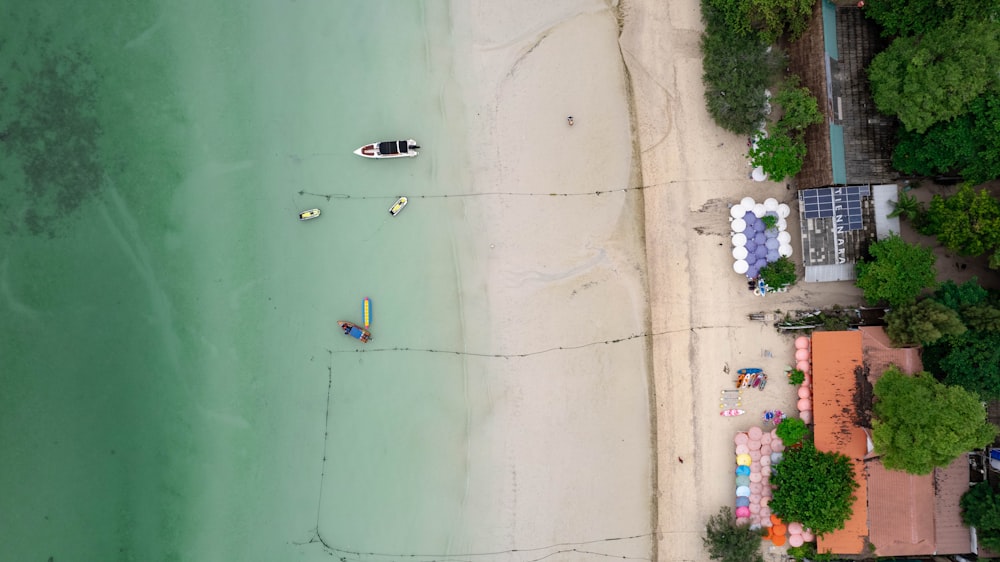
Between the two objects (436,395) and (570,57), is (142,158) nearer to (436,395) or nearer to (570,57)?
(436,395)

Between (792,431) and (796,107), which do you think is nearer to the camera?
(796,107)

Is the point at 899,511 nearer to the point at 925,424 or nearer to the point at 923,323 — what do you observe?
the point at 925,424

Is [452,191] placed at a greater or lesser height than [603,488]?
greater

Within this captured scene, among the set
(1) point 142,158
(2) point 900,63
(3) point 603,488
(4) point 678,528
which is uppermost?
(2) point 900,63

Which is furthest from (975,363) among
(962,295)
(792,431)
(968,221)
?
(792,431)

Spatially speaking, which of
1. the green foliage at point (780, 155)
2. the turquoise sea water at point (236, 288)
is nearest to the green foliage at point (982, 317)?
the green foliage at point (780, 155)

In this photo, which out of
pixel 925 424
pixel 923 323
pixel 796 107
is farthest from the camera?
pixel 796 107

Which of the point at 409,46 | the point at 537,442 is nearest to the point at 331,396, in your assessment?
the point at 537,442
